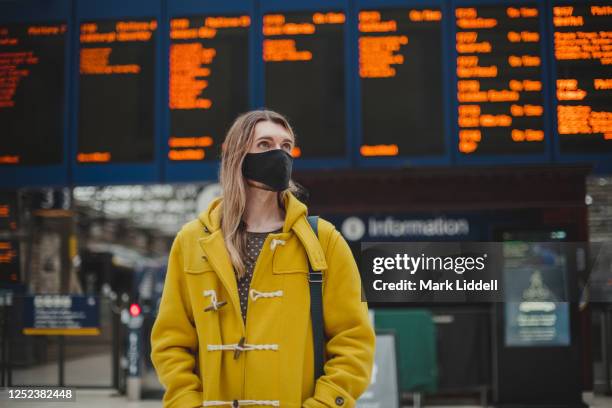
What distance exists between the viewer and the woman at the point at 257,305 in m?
2.37

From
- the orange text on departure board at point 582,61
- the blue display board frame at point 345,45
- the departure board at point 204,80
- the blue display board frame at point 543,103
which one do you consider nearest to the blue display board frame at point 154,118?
the departure board at point 204,80

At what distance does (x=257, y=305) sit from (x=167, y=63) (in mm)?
5388

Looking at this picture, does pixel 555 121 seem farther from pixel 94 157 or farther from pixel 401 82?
pixel 94 157

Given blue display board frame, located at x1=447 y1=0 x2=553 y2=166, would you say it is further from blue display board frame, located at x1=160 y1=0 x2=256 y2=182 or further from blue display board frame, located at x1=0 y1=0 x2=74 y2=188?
blue display board frame, located at x1=0 y1=0 x2=74 y2=188

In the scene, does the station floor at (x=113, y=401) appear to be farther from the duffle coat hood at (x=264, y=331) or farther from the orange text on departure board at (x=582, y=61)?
the duffle coat hood at (x=264, y=331)

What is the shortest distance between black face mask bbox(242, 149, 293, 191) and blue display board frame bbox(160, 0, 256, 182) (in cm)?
469

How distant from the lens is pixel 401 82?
7125mm

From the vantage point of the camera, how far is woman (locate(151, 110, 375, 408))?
2365mm

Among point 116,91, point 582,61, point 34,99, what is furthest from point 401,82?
point 34,99

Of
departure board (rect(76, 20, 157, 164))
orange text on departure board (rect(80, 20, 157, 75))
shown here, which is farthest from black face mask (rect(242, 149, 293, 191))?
orange text on departure board (rect(80, 20, 157, 75))

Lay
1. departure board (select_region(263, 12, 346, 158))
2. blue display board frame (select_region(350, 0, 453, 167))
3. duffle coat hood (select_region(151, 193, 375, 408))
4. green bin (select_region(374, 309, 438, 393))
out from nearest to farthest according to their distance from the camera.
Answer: duffle coat hood (select_region(151, 193, 375, 408))
green bin (select_region(374, 309, 438, 393))
blue display board frame (select_region(350, 0, 453, 167))
departure board (select_region(263, 12, 346, 158))

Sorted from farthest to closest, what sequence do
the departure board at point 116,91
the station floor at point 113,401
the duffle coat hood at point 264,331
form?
the station floor at point 113,401
the departure board at point 116,91
the duffle coat hood at point 264,331

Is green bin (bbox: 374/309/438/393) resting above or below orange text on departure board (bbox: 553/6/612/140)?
below

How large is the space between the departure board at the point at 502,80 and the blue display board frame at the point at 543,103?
32mm
